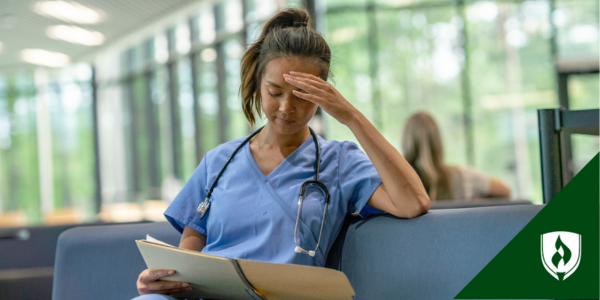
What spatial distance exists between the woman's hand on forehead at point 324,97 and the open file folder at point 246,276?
37 centimetres

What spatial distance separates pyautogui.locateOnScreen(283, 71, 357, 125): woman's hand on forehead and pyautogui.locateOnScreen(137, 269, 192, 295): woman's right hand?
509 mm

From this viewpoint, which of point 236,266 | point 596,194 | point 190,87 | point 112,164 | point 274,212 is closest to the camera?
point 596,194

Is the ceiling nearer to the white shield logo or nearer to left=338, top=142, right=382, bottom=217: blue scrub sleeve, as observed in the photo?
left=338, top=142, right=382, bottom=217: blue scrub sleeve

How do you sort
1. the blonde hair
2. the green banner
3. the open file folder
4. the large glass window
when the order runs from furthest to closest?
the large glass window
the blonde hair
the open file folder
the green banner

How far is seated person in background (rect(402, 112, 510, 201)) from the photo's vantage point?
2.76 m

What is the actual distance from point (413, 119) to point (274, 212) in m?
1.72

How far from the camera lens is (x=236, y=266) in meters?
1.06

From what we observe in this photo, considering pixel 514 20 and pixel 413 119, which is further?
pixel 514 20

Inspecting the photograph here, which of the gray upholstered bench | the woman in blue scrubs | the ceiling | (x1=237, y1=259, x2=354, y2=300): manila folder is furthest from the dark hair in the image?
the ceiling

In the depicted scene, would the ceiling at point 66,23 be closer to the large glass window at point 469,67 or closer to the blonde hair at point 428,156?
the large glass window at point 469,67

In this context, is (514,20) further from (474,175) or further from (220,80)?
(474,175)

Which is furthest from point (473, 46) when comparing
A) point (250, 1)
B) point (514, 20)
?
point (250, 1)

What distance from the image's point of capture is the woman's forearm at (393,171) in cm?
122

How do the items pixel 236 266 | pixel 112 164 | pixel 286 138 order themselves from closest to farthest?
1. pixel 236 266
2. pixel 286 138
3. pixel 112 164
